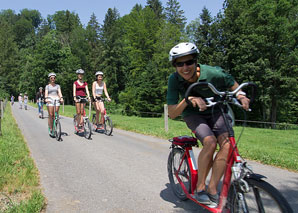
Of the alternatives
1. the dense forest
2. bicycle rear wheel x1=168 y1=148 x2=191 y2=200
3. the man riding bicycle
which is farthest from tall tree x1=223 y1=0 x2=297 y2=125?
the man riding bicycle

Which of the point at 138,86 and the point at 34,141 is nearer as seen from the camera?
the point at 34,141

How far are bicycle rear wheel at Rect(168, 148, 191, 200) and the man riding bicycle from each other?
34 cm

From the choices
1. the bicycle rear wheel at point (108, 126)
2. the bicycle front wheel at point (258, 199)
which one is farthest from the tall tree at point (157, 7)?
the bicycle front wheel at point (258, 199)

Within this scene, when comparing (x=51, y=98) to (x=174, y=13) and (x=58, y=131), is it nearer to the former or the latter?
(x=58, y=131)

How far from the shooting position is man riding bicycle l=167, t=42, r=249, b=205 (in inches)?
121

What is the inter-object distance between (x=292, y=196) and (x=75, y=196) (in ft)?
9.99

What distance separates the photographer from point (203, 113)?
3377 mm

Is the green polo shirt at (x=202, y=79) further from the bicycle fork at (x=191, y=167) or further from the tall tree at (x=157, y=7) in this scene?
the tall tree at (x=157, y=7)

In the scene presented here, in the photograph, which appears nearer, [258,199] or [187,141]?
[258,199]

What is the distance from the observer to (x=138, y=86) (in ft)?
133

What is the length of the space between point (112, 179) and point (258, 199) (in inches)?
111

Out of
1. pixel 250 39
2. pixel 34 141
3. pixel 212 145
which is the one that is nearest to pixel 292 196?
pixel 212 145

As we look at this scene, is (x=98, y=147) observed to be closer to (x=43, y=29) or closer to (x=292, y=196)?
(x=292, y=196)

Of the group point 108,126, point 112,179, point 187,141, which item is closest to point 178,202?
point 187,141
